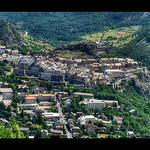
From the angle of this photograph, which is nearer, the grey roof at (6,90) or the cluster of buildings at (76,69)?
the grey roof at (6,90)

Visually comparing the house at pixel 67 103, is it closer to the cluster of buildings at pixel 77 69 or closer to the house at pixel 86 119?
the house at pixel 86 119

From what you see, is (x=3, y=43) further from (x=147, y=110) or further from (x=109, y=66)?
(x=147, y=110)

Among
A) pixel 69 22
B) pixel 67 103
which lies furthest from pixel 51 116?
pixel 69 22

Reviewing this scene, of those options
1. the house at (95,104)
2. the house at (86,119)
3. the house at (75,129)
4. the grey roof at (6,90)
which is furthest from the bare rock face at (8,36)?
the house at (75,129)

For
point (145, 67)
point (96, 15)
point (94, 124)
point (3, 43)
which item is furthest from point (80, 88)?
point (96, 15)

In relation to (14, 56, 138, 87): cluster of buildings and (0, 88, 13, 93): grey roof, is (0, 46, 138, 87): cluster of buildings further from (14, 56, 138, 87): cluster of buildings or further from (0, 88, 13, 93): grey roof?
(0, 88, 13, 93): grey roof

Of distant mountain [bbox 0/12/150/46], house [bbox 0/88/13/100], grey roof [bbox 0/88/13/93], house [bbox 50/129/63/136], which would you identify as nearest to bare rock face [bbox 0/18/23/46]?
grey roof [bbox 0/88/13/93]
